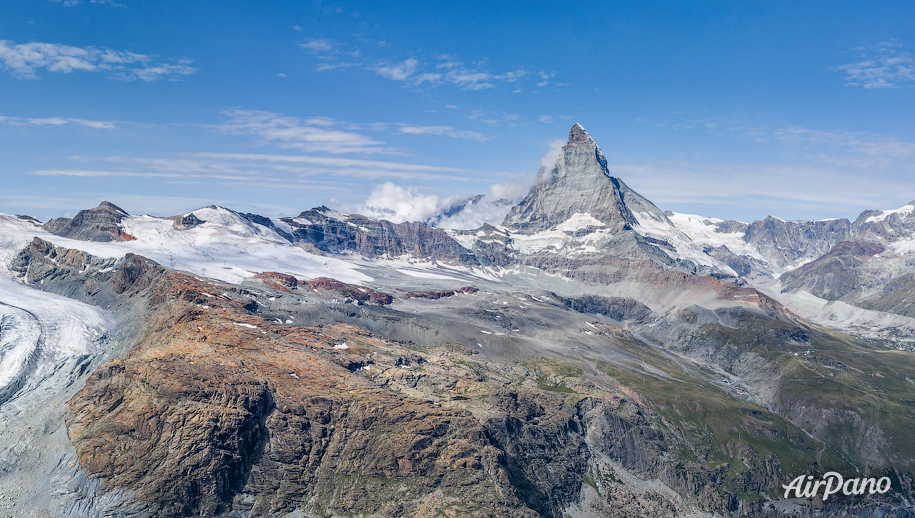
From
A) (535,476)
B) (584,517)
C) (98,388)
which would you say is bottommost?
(584,517)

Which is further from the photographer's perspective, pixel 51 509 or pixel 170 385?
pixel 170 385

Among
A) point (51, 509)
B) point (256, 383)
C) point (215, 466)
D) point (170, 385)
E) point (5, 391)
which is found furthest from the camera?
point (5, 391)

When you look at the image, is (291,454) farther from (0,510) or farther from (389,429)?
(0,510)

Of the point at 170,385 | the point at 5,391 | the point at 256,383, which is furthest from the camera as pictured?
the point at 5,391

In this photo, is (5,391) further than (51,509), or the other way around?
(5,391)

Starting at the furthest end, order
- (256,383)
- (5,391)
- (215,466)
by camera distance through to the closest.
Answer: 1. (5,391)
2. (256,383)
3. (215,466)

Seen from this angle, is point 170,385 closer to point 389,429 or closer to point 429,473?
point 389,429

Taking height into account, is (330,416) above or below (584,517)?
above

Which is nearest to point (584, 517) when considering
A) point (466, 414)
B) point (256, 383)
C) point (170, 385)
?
point (466, 414)

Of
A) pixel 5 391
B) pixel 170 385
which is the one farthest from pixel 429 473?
pixel 5 391
